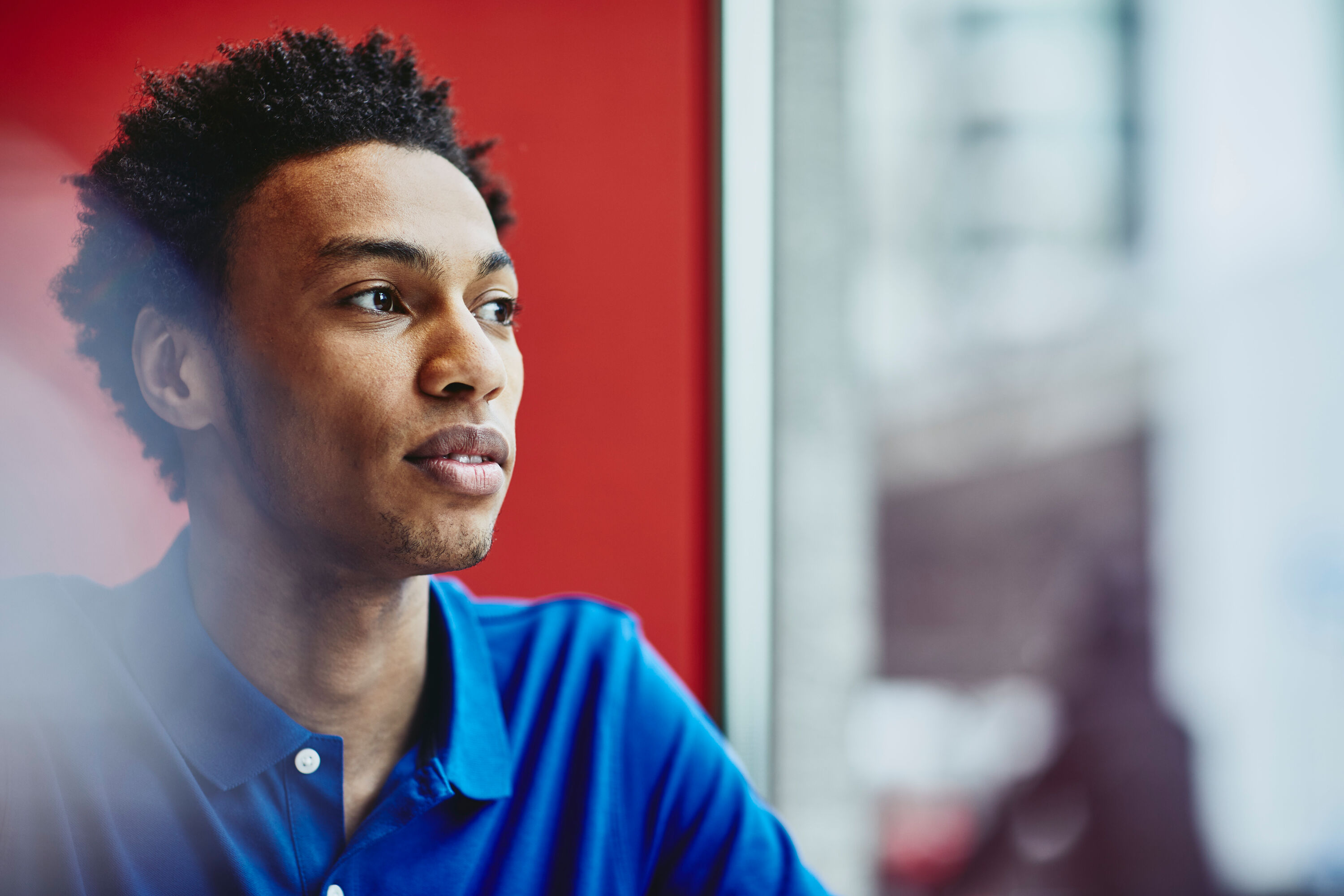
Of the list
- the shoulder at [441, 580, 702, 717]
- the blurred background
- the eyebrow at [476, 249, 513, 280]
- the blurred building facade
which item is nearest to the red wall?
the shoulder at [441, 580, 702, 717]

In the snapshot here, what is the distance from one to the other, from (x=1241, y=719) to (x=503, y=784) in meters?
3.72

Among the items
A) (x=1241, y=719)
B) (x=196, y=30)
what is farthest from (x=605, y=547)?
(x=1241, y=719)

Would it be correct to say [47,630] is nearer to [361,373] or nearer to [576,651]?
[361,373]

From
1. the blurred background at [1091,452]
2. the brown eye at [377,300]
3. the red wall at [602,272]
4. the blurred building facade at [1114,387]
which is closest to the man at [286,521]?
the brown eye at [377,300]

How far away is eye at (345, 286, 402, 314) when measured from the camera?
24.4 inches

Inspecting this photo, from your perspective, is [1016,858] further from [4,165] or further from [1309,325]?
[4,165]

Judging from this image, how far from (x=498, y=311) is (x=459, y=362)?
0.30 ft

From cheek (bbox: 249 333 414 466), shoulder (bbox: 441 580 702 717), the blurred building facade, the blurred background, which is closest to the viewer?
cheek (bbox: 249 333 414 466)

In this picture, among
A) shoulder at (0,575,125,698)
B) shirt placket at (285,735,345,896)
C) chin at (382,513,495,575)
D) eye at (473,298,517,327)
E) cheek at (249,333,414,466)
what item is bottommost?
shirt placket at (285,735,345,896)

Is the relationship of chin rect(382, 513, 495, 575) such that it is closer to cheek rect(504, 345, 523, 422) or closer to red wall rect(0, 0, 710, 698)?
cheek rect(504, 345, 523, 422)

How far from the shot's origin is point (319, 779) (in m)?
0.64

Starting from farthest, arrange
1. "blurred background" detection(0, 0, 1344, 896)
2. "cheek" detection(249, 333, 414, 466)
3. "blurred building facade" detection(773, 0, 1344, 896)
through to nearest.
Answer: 1. "blurred building facade" detection(773, 0, 1344, 896)
2. "blurred background" detection(0, 0, 1344, 896)
3. "cheek" detection(249, 333, 414, 466)

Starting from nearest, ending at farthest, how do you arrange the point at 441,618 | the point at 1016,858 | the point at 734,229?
Answer: the point at 441,618, the point at 734,229, the point at 1016,858

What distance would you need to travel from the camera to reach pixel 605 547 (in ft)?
3.14
